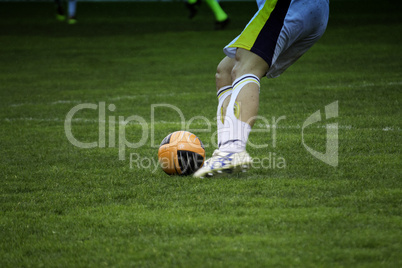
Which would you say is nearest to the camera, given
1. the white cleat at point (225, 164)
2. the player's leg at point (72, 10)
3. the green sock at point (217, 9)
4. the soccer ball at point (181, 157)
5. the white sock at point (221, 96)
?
the white cleat at point (225, 164)

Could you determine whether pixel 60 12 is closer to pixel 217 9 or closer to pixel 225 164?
pixel 217 9

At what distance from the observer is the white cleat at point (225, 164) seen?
4.32 m

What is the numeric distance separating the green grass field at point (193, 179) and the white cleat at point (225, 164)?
94mm

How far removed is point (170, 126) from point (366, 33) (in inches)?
454

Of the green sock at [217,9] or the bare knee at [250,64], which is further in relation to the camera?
→ the green sock at [217,9]

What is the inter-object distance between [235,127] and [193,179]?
1.69ft

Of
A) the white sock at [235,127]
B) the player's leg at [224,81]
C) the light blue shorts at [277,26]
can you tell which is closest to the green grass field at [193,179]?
the white sock at [235,127]

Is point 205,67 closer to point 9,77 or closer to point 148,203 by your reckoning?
point 9,77

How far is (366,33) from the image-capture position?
56.0 ft

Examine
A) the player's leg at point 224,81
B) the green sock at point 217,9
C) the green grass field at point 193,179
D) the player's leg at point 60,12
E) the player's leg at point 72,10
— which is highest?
the player's leg at point 60,12

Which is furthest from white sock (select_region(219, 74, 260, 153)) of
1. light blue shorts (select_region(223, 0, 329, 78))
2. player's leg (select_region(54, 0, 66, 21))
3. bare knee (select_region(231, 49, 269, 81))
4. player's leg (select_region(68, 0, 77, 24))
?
player's leg (select_region(54, 0, 66, 21))

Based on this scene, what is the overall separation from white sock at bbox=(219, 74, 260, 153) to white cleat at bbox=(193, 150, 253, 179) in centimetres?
4

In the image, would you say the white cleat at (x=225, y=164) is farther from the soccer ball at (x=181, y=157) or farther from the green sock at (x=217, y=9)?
the green sock at (x=217, y=9)

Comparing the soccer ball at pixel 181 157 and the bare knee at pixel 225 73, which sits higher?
the bare knee at pixel 225 73
